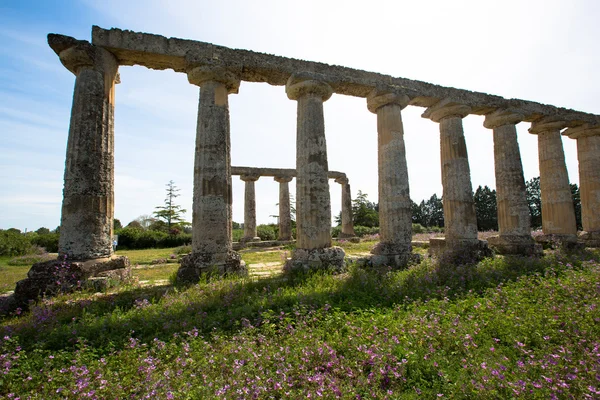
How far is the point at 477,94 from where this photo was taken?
1120cm

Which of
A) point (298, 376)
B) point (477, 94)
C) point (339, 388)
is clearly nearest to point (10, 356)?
point (298, 376)

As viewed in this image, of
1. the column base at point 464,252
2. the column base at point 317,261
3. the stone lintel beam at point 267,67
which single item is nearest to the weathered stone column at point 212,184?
the stone lintel beam at point 267,67

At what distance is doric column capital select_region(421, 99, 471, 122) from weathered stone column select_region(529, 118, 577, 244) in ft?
15.5

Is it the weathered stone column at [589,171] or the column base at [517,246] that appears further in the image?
the weathered stone column at [589,171]

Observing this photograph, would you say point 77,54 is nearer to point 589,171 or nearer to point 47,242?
point 589,171

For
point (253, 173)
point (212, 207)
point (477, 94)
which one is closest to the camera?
point (212, 207)

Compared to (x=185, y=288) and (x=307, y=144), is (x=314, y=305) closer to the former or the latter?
(x=185, y=288)

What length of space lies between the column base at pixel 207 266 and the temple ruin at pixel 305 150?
3 cm

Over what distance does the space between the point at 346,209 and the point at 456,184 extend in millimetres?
15156

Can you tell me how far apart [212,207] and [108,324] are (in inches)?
150

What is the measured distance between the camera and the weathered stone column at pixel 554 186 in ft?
40.7

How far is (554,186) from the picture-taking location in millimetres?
12641

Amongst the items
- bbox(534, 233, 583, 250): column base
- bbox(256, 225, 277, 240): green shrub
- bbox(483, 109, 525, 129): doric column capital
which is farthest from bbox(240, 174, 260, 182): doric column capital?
bbox(534, 233, 583, 250): column base

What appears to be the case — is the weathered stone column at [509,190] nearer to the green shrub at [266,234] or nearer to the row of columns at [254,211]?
the row of columns at [254,211]
